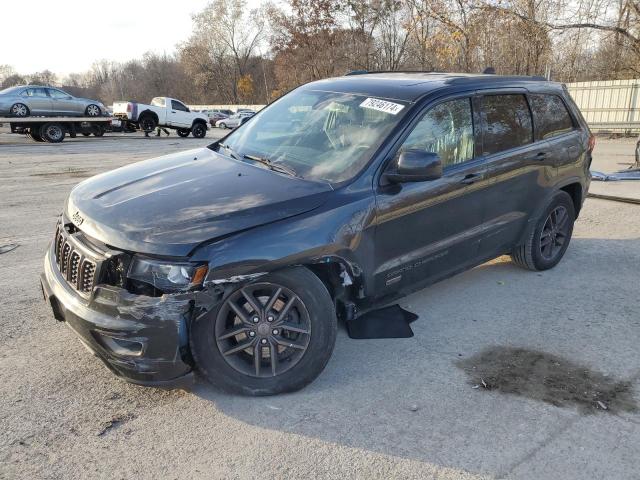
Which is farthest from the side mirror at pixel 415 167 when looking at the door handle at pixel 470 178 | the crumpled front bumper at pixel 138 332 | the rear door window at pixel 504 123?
the crumpled front bumper at pixel 138 332

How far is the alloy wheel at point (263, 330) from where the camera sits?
2929 mm

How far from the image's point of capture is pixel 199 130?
28391 mm

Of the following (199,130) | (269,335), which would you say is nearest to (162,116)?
(199,130)

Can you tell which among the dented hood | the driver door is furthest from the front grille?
the driver door

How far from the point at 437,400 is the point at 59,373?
7.55 feet

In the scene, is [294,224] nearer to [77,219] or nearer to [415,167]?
[415,167]

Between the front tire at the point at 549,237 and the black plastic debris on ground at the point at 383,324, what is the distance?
154cm

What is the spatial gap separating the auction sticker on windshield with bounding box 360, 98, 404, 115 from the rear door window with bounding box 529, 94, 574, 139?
5.69 feet

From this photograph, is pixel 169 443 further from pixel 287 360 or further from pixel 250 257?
pixel 250 257

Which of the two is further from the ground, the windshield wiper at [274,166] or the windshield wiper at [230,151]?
the windshield wiper at [230,151]

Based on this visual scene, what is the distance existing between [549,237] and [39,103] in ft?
74.9

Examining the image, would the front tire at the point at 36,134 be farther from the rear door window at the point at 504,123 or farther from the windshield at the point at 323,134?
the rear door window at the point at 504,123

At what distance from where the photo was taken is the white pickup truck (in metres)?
25.9

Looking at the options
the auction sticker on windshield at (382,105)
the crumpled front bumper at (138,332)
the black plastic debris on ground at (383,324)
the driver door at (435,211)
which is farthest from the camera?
the black plastic debris on ground at (383,324)
